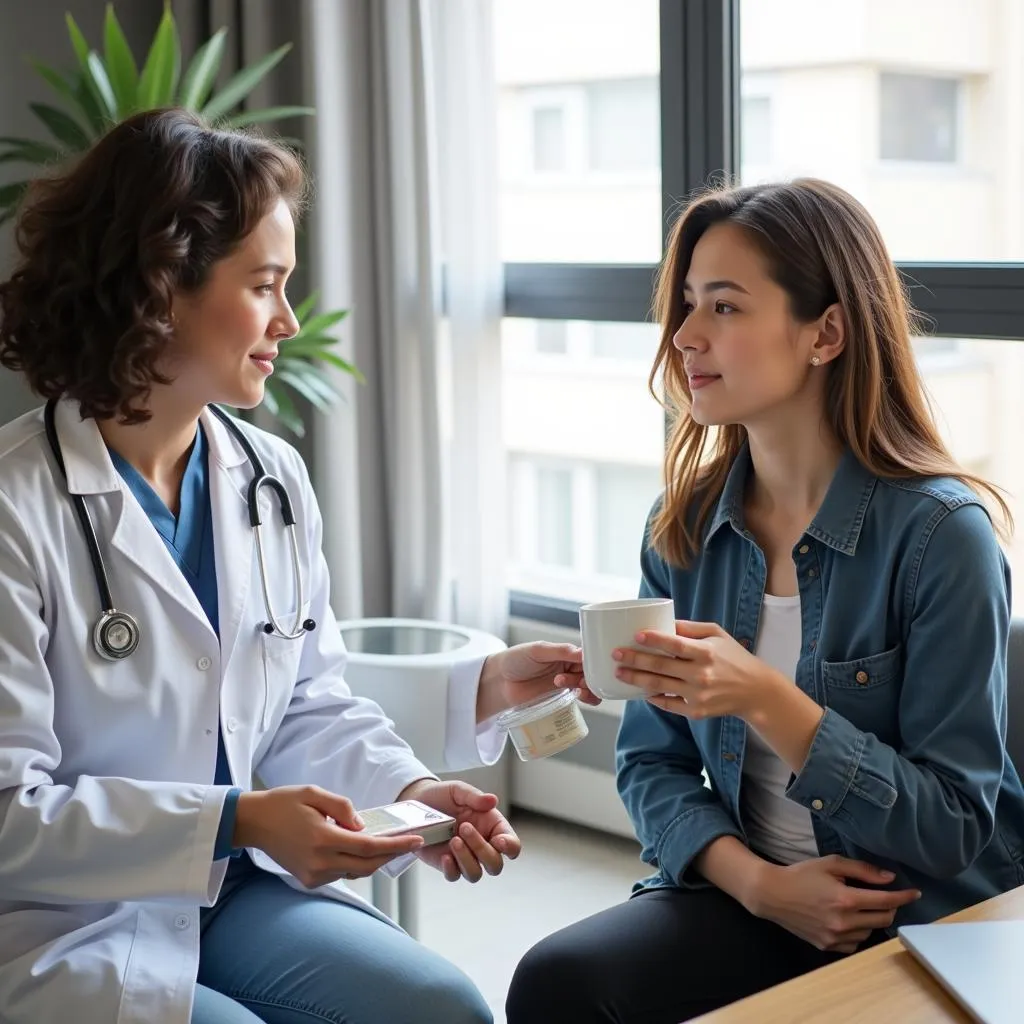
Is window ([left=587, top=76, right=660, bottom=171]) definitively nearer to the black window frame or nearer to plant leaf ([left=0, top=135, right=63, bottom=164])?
the black window frame

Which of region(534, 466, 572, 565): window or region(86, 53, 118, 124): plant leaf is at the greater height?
region(86, 53, 118, 124): plant leaf

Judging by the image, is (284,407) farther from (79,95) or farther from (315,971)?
(315,971)

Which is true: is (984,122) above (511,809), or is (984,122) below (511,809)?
above

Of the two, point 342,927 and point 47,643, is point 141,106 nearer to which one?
point 47,643

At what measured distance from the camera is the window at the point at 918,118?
2.67 m

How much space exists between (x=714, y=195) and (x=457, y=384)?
1582 millimetres

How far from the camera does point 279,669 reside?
172 cm

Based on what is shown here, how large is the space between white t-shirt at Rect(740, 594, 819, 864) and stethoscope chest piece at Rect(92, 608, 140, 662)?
0.73m

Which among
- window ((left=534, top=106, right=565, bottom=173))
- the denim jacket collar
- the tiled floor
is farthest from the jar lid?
window ((left=534, top=106, right=565, bottom=173))

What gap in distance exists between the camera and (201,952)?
5.18 ft

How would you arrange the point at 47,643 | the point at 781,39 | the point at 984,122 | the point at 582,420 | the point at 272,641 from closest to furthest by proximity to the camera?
the point at 47,643 < the point at 272,641 < the point at 984,122 < the point at 781,39 < the point at 582,420

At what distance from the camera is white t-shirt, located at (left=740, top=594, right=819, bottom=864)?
1.66 meters

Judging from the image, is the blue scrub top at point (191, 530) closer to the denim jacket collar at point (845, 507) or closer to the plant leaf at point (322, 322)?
→ the denim jacket collar at point (845, 507)

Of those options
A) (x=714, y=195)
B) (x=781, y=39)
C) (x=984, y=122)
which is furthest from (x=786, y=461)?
(x=781, y=39)
